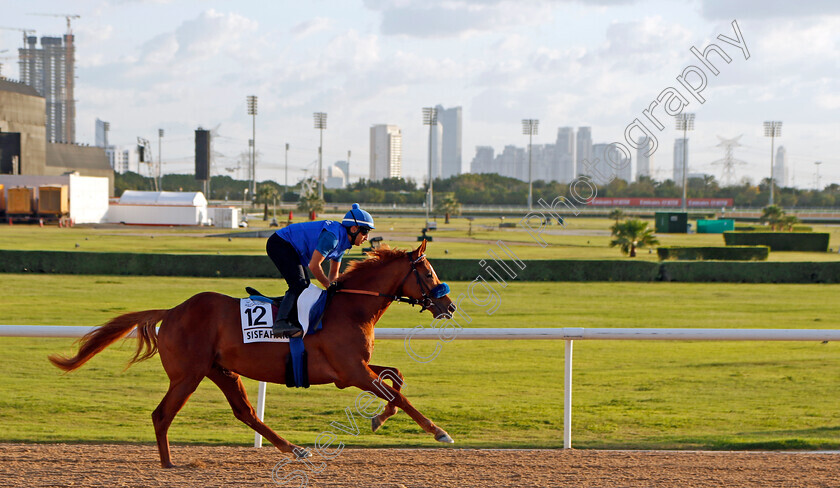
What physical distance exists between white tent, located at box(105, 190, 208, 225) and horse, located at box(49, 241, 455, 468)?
48873mm

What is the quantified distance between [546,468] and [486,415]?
8.65 ft

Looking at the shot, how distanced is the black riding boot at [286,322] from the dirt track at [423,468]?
0.77m

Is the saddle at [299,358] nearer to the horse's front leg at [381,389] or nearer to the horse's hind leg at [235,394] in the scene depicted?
the horse's front leg at [381,389]

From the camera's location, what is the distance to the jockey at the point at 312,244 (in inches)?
190

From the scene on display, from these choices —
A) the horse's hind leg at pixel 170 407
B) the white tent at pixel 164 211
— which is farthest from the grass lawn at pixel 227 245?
the horse's hind leg at pixel 170 407

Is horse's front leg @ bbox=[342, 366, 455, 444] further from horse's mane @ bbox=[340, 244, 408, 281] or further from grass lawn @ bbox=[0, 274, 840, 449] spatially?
grass lawn @ bbox=[0, 274, 840, 449]

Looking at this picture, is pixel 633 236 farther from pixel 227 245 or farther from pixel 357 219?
pixel 357 219

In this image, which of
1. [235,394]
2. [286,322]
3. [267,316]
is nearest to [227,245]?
[235,394]

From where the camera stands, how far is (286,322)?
15.3ft

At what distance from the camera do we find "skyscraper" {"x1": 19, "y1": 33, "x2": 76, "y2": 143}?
152375 millimetres

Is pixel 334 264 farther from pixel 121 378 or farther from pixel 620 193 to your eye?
pixel 620 193

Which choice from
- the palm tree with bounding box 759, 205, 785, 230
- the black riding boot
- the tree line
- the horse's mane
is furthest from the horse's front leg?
the tree line

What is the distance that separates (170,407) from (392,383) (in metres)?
1.32

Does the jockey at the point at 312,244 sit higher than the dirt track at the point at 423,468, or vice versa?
the jockey at the point at 312,244
